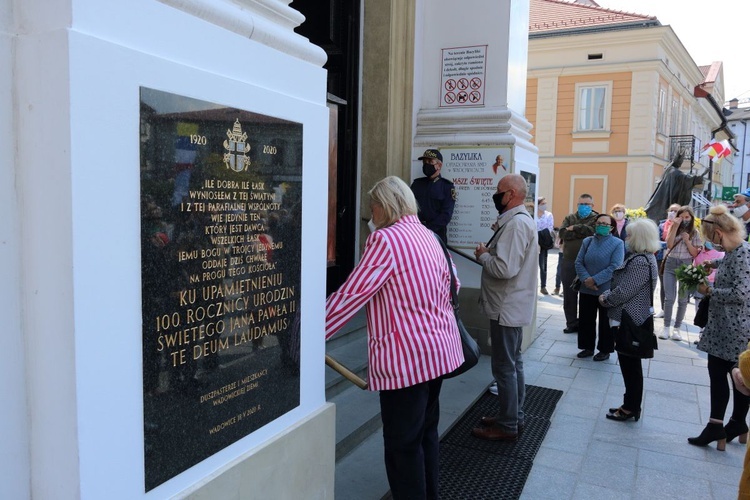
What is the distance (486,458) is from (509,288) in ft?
3.82

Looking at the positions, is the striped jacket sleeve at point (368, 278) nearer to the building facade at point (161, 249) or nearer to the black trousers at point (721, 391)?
the building facade at point (161, 249)

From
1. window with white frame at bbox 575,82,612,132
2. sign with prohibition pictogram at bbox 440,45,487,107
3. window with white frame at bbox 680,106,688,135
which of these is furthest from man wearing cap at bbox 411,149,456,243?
window with white frame at bbox 680,106,688,135

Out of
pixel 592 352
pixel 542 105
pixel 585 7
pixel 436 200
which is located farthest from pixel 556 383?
pixel 585 7

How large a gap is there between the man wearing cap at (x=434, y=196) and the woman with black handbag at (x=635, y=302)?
1.76 meters

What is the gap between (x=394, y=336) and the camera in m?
2.59

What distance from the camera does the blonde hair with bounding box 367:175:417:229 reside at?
8.89ft

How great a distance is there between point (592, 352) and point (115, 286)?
586 centimetres

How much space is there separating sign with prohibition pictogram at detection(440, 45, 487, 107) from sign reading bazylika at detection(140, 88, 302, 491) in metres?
3.96

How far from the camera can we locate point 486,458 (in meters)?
3.86

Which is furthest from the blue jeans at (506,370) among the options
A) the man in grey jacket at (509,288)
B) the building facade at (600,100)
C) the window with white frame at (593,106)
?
the window with white frame at (593,106)

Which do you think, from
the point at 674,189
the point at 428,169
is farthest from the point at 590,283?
the point at 674,189

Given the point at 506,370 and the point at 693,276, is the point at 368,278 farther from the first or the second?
the point at 693,276

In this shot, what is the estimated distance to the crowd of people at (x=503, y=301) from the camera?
2.59m

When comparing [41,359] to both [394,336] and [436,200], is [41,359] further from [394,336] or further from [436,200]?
[436,200]
